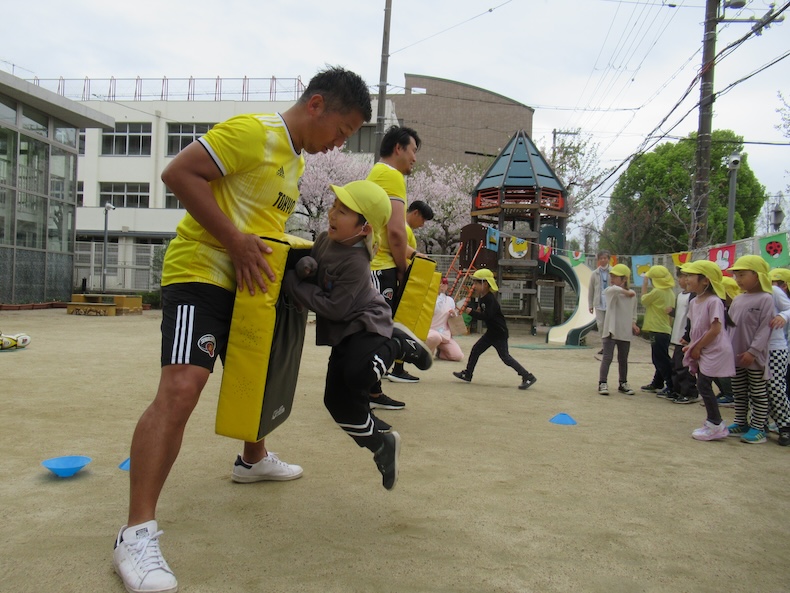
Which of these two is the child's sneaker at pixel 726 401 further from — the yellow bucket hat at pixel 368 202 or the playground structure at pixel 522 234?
the playground structure at pixel 522 234

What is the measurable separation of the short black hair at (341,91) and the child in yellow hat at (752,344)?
3818 millimetres

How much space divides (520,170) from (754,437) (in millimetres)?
12362

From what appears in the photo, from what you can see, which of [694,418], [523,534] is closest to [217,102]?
[694,418]

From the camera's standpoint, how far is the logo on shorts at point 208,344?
235 cm

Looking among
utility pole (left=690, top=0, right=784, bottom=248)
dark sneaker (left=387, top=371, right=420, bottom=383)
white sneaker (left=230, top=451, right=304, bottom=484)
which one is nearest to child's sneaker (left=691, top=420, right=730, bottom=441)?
dark sneaker (left=387, top=371, right=420, bottom=383)

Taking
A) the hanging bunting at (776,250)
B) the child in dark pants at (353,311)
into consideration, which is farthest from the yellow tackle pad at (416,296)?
the hanging bunting at (776,250)

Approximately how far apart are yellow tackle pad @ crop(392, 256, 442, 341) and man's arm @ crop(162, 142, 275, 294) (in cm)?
236

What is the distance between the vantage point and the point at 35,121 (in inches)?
711

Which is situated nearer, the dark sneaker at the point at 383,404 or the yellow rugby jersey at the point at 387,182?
the yellow rugby jersey at the point at 387,182

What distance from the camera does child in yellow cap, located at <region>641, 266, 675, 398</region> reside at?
7242 millimetres

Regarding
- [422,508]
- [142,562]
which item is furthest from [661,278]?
[142,562]

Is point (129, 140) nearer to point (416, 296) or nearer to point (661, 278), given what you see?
point (661, 278)

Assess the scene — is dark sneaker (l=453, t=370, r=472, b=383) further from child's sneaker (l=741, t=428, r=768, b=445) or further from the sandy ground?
child's sneaker (l=741, t=428, r=768, b=445)

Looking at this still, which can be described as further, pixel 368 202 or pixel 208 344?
pixel 368 202
